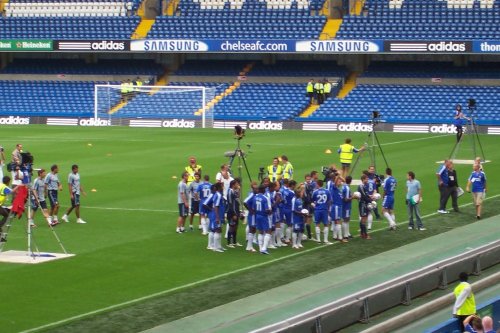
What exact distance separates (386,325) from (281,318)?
1.87m

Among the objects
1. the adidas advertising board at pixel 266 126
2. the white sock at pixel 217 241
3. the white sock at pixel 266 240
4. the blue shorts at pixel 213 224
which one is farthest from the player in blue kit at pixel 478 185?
the adidas advertising board at pixel 266 126

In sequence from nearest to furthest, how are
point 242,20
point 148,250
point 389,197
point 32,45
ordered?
point 148,250 → point 389,197 → point 242,20 → point 32,45

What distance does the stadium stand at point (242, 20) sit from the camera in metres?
67.7

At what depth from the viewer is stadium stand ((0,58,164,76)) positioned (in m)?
71.8

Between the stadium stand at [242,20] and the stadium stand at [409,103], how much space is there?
5.75 metres

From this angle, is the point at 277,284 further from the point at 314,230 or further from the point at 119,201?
the point at 119,201

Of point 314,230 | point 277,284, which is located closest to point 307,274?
point 277,284

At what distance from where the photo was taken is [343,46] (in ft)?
207

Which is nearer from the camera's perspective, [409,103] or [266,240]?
[266,240]

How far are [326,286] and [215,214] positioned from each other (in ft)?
13.6

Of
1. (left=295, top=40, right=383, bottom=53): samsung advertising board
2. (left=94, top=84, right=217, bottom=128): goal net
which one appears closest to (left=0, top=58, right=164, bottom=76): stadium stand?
(left=94, top=84, right=217, bottom=128): goal net

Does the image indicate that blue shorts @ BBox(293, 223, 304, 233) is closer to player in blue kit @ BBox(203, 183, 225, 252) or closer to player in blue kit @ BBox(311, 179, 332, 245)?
player in blue kit @ BBox(311, 179, 332, 245)

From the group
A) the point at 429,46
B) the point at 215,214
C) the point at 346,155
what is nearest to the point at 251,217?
the point at 215,214

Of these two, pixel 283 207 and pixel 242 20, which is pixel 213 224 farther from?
pixel 242 20
